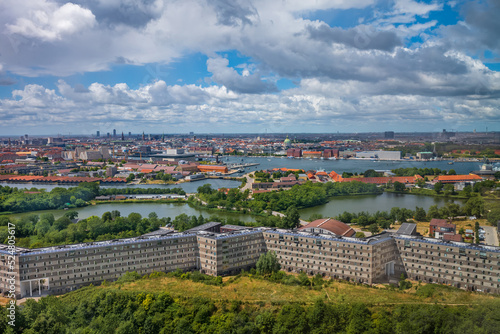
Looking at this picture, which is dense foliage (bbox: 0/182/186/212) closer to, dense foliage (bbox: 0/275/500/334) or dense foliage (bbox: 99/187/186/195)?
dense foliage (bbox: 99/187/186/195)

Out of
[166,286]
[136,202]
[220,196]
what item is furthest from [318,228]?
[136,202]

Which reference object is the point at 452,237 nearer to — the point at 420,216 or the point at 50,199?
the point at 420,216

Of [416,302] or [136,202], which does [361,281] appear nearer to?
[416,302]

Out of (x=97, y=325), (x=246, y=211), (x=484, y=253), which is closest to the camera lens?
(x=97, y=325)

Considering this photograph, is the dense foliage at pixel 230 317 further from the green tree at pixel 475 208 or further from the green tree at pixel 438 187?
the green tree at pixel 438 187

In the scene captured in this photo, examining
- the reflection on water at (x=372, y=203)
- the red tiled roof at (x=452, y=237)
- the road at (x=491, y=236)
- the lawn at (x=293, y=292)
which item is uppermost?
the red tiled roof at (x=452, y=237)

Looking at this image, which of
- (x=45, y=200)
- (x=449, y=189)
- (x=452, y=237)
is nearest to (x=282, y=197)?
(x=452, y=237)

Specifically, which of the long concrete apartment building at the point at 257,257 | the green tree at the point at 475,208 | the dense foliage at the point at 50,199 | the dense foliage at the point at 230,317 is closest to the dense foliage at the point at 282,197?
the dense foliage at the point at 50,199
